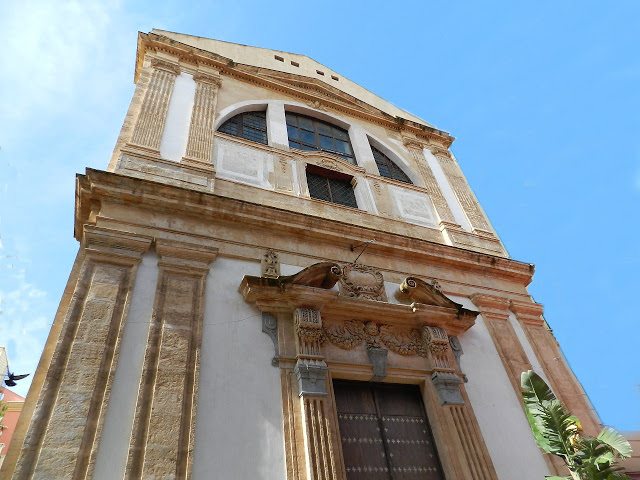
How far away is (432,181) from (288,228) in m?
4.75

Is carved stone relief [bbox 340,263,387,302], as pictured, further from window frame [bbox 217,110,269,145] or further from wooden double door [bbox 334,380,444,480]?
window frame [bbox 217,110,269,145]

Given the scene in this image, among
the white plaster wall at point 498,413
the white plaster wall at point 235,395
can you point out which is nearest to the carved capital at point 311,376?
the white plaster wall at point 235,395

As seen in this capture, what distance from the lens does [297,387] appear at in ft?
16.9

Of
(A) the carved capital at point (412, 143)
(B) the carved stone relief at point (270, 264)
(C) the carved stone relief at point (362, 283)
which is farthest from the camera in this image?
(A) the carved capital at point (412, 143)

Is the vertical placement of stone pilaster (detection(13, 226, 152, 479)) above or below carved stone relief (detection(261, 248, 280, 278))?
below

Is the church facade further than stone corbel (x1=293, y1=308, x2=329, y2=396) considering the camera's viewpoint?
No

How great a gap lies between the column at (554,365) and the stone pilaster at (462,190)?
204 cm

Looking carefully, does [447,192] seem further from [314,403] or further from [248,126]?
[314,403]

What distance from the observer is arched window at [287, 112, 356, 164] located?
9617 mm

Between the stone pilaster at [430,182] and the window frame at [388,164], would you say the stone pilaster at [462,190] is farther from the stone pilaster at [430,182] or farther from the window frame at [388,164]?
the window frame at [388,164]

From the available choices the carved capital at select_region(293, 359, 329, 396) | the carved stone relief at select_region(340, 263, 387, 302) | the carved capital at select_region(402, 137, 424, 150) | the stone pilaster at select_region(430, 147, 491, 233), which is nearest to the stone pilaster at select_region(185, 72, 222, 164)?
the carved stone relief at select_region(340, 263, 387, 302)

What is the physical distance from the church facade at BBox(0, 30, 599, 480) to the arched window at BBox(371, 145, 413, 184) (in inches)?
18.2

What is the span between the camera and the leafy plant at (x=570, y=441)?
4.82m

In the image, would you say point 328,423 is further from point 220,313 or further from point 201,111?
point 201,111
